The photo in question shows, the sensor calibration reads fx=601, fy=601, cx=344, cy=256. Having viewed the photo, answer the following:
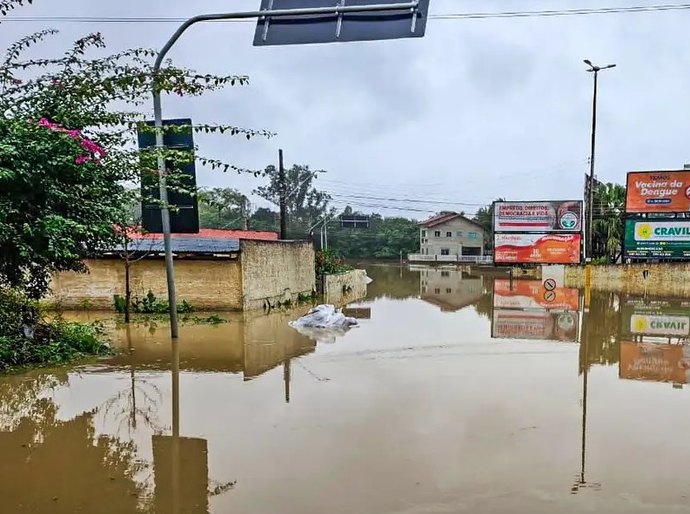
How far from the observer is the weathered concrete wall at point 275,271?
17.6m

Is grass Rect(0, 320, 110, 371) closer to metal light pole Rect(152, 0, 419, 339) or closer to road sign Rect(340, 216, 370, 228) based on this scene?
metal light pole Rect(152, 0, 419, 339)

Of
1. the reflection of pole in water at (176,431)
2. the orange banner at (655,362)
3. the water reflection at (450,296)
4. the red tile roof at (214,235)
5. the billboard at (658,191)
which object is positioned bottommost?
the water reflection at (450,296)

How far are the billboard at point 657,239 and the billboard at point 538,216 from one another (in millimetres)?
4978

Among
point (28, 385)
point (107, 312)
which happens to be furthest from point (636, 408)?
point (107, 312)

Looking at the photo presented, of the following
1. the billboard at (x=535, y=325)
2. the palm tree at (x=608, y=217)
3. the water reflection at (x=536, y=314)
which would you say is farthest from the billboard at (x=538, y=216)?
the billboard at (x=535, y=325)

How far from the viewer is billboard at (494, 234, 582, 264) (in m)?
34.8

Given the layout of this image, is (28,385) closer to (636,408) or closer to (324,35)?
(324,35)

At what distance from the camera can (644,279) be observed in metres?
28.4

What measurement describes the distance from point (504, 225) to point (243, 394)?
99.5 feet

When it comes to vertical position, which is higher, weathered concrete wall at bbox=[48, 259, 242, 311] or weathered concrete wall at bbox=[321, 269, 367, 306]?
weathered concrete wall at bbox=[48, 259, 242, 311]

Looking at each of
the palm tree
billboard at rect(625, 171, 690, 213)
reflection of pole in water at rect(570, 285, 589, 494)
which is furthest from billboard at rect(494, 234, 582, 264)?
reflection of pole in water at rect(570, 285, 589, 494)

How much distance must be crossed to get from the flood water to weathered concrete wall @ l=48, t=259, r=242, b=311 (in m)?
4.34

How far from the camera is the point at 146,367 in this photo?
9.76 m

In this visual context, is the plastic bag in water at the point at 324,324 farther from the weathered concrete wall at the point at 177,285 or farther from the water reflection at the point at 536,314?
the water reflection at the point at 536,314
